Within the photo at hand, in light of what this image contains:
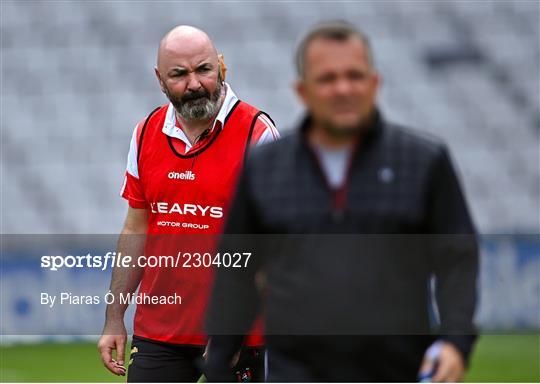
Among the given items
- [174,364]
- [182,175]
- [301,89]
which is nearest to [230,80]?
[182,175]

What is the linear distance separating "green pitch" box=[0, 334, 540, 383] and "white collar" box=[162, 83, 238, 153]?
4.89 metres

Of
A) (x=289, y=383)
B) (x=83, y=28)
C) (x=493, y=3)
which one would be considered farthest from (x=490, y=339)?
(x=289, y=383)

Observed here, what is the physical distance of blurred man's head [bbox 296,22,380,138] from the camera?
10.7 feet

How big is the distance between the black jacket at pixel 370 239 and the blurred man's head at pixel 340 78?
0.37ft

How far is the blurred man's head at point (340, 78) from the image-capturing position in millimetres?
3248

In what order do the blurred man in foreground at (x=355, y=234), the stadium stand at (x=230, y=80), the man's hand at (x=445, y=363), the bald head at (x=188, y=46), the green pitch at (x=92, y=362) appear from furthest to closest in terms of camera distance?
1. the stadium stand at (x=230, y=80)
2. the green pitch at (x=92, y=362)
3. the bald head at (x=188, y=46)
4. the blurred man in foreground at (x=355, y=234)
5. the man's hand at (x=445, y=363)

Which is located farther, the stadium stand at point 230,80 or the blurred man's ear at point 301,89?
the stadium stand at point 230,80

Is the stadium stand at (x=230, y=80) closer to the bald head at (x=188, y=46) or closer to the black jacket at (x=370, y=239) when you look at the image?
the bald head at (x=188, y=46)

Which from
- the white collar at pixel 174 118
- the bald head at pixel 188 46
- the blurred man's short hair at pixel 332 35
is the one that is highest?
the bald head at pixel 188 46

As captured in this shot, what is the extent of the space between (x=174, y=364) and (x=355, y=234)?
2.36 m

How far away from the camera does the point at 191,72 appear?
17.6 feet

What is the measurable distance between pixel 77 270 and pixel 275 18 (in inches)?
293

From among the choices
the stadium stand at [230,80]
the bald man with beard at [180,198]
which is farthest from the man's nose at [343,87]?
the stadium stand at [230,80]

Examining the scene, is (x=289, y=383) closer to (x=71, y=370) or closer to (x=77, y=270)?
(x=71, y=370)
